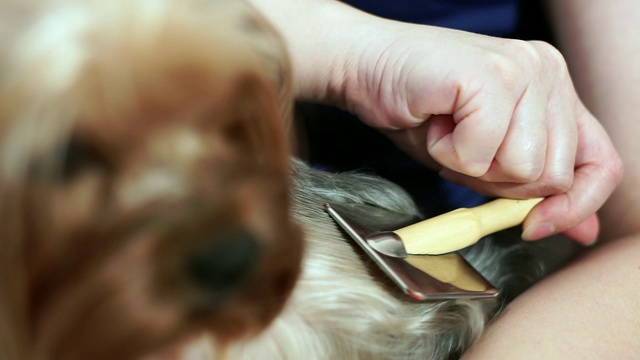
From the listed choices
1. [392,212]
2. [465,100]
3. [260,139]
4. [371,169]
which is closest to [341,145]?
[371,169]

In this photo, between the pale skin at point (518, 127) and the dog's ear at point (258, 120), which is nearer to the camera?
the dog's ear at point (258, 120)

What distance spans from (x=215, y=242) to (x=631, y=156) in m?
0.63

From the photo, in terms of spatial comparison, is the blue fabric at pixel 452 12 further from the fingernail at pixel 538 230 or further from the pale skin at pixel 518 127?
the fingernail at pixel 538 230

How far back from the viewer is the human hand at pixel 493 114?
0.72 meters

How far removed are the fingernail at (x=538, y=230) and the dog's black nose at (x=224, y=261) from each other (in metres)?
0.42

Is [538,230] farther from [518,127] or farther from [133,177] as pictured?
[133,177]

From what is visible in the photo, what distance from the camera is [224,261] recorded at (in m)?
0.47

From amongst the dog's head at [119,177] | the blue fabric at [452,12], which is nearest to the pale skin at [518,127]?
the blue fabric at [452,12]

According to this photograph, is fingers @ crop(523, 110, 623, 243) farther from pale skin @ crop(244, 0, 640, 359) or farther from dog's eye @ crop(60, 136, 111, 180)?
dog's eye @ crop(60, 136, 111, 180)

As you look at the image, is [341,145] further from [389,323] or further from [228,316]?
[228,316]

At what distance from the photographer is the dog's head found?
42 cm

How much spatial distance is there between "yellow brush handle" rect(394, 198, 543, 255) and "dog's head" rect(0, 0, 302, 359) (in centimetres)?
25

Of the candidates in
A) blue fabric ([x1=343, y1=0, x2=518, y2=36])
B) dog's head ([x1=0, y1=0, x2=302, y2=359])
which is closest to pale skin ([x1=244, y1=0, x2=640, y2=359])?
blue fabric ([x1=343, y1=0, x2=518, y2=36])

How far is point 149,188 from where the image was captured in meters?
0.45
